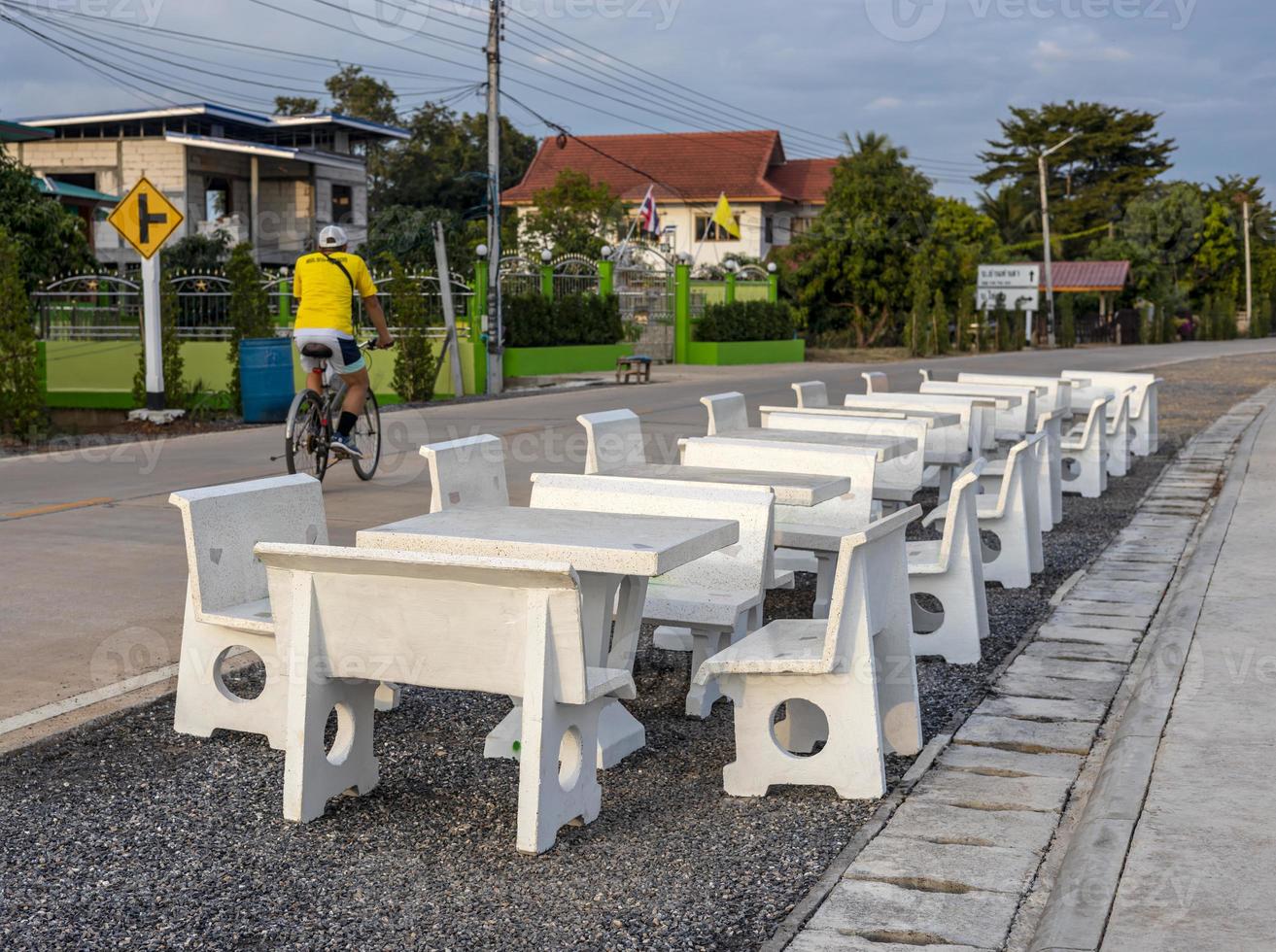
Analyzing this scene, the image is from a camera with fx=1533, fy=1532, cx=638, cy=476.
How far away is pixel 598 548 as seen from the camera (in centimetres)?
459

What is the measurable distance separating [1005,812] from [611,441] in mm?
3434

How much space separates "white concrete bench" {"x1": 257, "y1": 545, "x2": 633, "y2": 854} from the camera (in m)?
4.01

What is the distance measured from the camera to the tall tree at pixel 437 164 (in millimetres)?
62938

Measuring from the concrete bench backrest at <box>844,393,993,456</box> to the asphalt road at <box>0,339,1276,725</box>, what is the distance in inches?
106

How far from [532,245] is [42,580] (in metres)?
39.2

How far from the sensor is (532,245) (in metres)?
46.1

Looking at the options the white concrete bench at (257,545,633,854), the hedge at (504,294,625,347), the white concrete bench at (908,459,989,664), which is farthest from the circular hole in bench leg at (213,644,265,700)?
the hedge at (504,294,625,347)

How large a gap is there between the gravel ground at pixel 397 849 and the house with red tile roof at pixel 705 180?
57016mm

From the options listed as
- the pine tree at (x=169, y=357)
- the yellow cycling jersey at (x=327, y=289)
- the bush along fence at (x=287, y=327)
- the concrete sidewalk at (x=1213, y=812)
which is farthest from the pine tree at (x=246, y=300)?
the concrete sidewalk at (x=1213, y=812)

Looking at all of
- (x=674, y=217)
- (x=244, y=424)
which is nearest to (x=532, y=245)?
(x=674, y=217)

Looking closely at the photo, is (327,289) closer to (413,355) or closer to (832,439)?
(832,439)

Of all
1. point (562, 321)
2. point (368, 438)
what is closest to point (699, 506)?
point (368, 438)

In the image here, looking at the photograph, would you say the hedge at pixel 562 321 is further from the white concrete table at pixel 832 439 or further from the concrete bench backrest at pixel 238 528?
the concrete bench backrest at pixel 238 528

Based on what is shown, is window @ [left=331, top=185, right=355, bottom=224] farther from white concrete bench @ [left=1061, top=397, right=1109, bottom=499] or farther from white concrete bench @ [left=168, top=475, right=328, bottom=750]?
white concrete bench @ [left=168, top=475, right=328, bottom=750]
